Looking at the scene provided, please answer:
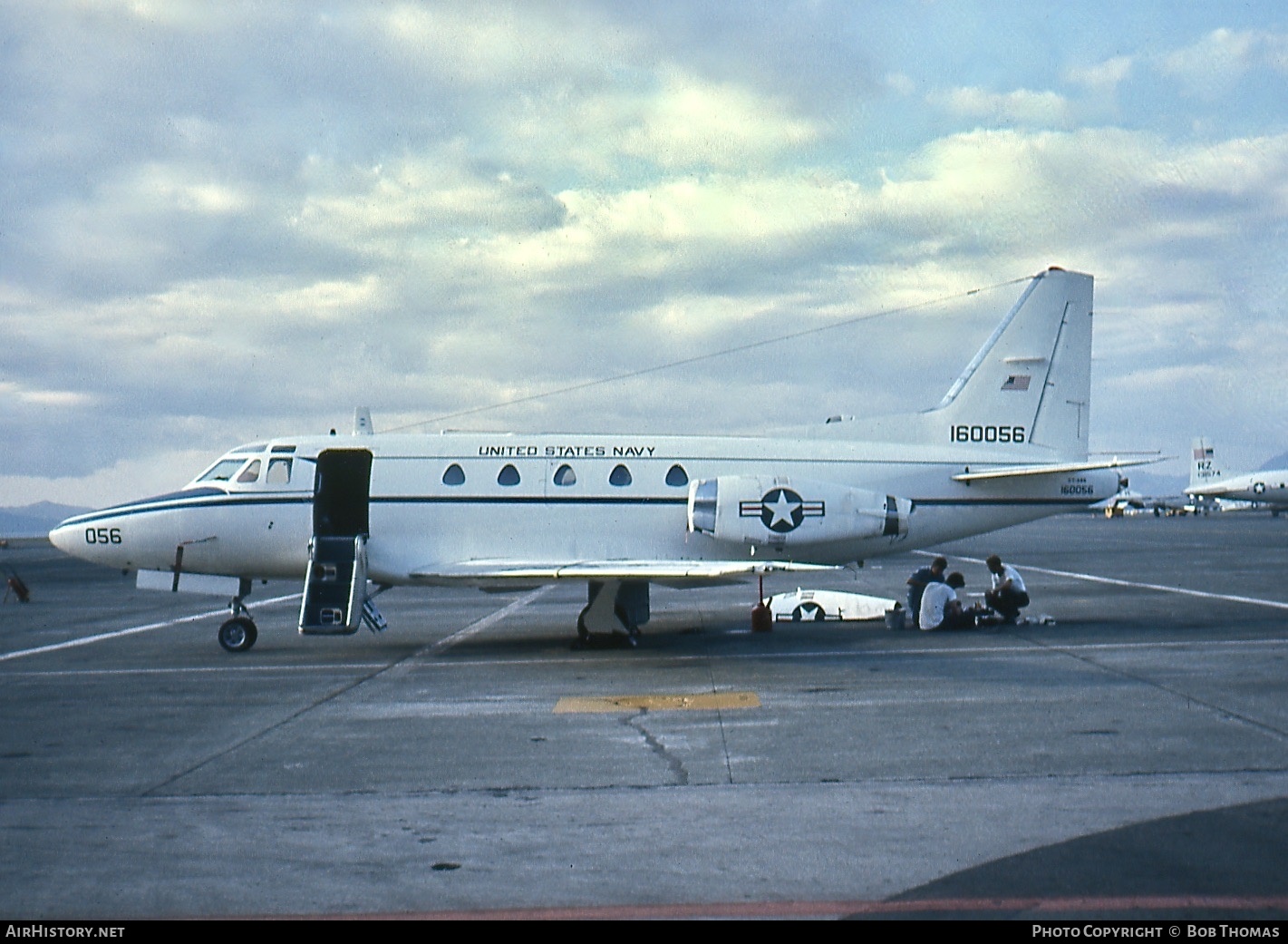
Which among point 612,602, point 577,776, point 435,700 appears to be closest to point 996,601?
point 612,602

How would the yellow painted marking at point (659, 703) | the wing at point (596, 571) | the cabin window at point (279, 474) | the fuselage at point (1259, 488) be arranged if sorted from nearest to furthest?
the yellow painted marking at point (659, 703), the wing at point (596, 571), the cabin window at point (279, 474), the fuselage at point (1259, 488)

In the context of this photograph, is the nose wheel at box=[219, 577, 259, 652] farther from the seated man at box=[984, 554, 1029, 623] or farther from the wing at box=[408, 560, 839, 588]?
the seated man at box=[984, 554, 1029, 623]

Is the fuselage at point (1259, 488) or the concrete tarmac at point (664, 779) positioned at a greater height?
the fuselage at point (1259, 488)

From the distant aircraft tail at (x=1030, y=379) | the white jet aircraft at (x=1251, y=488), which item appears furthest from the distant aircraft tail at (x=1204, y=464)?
the distant aircraft tail at (x=1030, y=379)

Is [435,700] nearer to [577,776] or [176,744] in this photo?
[176,744]

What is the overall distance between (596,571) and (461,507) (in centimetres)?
337

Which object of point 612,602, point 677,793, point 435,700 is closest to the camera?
point 677,793

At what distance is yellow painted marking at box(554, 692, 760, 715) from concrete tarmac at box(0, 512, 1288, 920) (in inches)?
5.1

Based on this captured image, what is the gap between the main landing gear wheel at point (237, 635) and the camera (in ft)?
67.9

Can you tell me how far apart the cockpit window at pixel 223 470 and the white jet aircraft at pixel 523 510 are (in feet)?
0.12

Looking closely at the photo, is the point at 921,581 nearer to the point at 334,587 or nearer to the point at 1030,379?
the point at 1030,379

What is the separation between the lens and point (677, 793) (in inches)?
374

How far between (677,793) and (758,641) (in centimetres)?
1167

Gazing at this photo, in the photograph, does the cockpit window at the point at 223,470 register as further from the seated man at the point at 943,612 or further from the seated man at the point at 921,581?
the seated man at the point at 943,612
